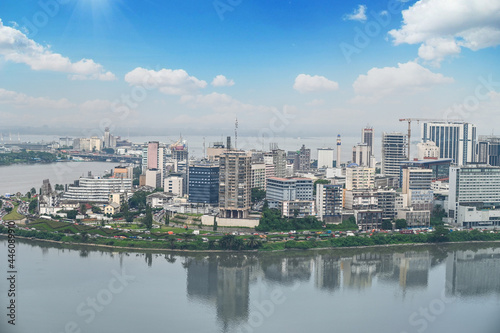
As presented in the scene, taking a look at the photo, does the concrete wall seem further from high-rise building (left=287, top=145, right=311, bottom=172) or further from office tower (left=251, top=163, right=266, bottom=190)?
high-rise building (left=287, top=145, right=311, bottom=172)

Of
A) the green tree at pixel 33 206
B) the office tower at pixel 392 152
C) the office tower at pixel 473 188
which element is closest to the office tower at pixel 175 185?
the green tree at pixel 33 206

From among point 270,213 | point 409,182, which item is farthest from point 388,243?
point 409,182

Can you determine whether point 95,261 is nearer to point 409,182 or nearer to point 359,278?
point 359,278

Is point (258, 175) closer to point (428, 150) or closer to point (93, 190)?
point (93, 190)

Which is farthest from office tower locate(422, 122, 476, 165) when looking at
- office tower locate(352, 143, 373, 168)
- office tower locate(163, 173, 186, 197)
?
office tower locate(163, 173, 186, 197)

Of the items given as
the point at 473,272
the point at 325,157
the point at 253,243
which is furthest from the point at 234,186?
the point at 325,157

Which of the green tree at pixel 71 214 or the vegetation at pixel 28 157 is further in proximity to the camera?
the vegetation at pixel 28 157

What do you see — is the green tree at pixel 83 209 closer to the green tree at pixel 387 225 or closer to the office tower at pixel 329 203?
the office tower at pixel 329 203
